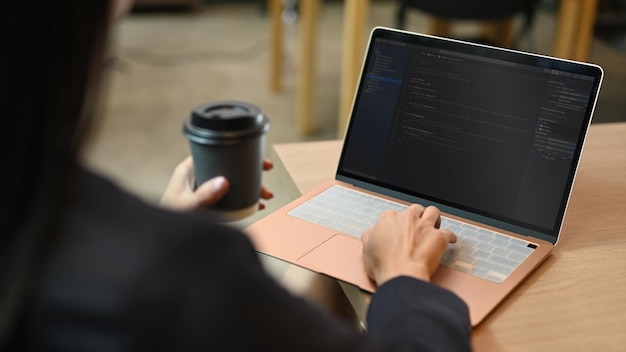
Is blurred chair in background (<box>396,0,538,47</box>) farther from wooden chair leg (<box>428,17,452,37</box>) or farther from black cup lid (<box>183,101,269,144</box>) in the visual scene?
black cup lid (<box>183,101,269,144</box>)

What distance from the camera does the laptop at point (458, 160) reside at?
2.99ft

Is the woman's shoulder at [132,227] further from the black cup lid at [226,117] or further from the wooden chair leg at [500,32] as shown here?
the wooden chair leg at [500,32]

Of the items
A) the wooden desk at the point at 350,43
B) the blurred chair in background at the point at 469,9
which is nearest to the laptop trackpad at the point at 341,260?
the wooden desk at the point at 350,43

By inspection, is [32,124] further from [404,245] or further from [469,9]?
[469,9]

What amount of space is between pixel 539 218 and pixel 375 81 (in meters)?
0.30

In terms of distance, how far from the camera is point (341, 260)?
894 mm

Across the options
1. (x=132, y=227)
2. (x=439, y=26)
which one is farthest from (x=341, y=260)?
(x=439, y=26)

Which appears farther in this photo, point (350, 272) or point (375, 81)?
point (375, 81)

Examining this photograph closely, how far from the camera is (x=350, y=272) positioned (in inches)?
34.2

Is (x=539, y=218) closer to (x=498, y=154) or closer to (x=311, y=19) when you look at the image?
(x=498, y=154)

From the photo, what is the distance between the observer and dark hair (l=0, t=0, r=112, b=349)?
1.48 ft

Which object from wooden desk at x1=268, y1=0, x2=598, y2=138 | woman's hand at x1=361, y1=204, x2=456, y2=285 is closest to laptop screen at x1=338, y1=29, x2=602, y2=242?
woman's hand at x1=361, y1=204, x2=456, y2=285

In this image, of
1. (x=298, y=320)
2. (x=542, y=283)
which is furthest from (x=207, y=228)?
(x=542, y=283)

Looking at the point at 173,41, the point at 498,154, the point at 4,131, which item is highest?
the point at 4,131
